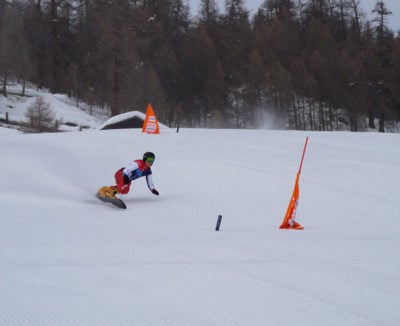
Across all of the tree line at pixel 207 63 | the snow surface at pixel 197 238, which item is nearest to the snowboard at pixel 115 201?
the snow surface at pixel 197 238

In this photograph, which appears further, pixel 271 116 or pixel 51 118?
pixel 271 116

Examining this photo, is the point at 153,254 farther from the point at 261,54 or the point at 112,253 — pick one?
the point at 261,54

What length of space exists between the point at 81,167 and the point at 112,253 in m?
8.08

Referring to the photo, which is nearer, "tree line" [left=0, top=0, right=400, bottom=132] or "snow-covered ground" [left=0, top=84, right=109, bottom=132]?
"snow-covered ground" [left=0, top=84, right=109, bottom=132]

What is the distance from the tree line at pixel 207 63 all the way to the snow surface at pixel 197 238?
25.8 m

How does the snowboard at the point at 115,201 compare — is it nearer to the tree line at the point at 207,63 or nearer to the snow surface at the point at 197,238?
the snow surface at the point at 197,238

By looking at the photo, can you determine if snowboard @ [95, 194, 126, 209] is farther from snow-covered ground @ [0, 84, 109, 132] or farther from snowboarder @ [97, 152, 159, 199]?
snow-covered ground @ [0, 84, 109, 132]

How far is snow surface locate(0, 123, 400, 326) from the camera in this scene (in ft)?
9.82

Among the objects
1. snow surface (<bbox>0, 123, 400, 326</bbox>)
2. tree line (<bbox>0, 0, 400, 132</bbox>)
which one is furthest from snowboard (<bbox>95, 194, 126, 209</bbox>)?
tree line (<bbox>0, 0, 400, 132</bbox>)

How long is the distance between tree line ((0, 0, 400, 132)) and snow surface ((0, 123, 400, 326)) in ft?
84.6

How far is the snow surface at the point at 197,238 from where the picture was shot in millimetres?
2992

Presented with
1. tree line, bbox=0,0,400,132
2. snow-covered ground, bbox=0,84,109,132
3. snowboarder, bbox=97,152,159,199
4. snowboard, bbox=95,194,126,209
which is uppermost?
tree line, bbox=0,0,400,132

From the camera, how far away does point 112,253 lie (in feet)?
15.0

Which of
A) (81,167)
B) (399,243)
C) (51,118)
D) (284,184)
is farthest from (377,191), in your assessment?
(51,118)
